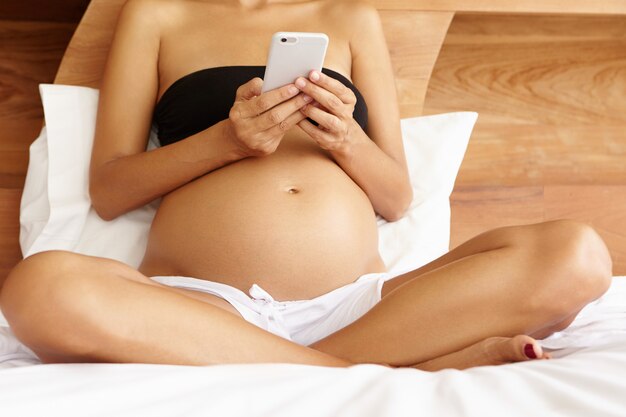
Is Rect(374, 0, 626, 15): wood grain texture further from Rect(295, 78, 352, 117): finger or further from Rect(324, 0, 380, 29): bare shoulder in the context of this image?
Rect(295, 78, 352, 117): finger

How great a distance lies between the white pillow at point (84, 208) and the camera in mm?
1489

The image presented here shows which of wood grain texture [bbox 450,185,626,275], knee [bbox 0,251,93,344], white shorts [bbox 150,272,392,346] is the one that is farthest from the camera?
wood grain texture [bbox 450,185,626,275]

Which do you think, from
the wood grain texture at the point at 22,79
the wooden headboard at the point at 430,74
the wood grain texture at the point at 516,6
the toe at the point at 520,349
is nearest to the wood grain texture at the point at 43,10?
the wood grain texture at the point at 22,79

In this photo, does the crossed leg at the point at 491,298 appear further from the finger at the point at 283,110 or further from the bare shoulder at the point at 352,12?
the bare shoulder at the point at 352,12

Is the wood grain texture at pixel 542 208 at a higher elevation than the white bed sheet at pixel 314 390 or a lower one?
lower

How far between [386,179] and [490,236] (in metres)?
0.31

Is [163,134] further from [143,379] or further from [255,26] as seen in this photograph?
[143,379]

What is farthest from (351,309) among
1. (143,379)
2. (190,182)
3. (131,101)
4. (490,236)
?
(131,101)

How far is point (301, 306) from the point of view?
1.23 m

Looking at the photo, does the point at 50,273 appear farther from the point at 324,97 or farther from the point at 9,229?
the point at 9,229

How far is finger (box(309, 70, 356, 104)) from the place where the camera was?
1225mm

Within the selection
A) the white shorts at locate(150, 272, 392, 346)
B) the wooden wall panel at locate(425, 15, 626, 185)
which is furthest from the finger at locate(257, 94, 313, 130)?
the wooden wall panel at locate(425, 15, 626, 185)

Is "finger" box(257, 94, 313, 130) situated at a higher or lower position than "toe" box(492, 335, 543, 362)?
higher

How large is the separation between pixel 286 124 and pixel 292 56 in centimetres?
13
